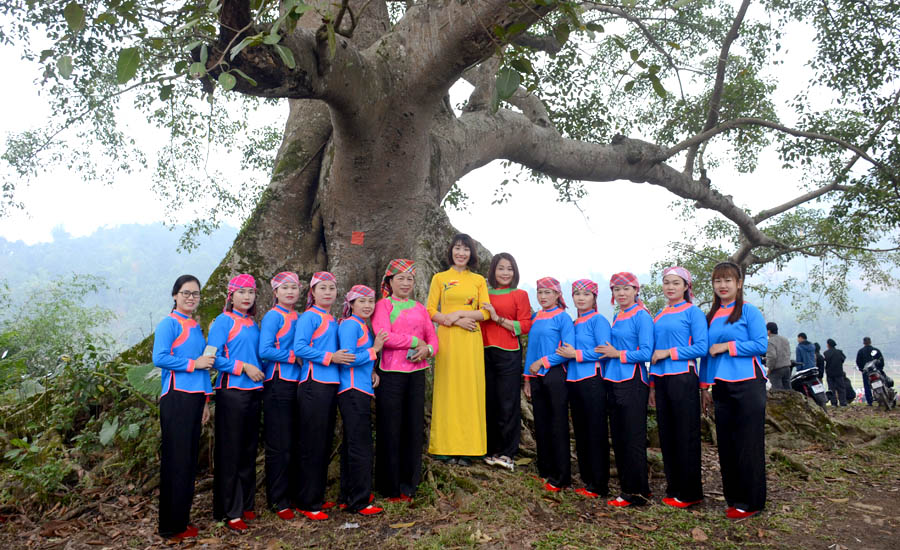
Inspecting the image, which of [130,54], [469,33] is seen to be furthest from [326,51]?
[130,54]

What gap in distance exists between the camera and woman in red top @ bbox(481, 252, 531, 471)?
5031mm

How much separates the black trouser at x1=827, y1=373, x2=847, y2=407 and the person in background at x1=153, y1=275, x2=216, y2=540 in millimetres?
12628

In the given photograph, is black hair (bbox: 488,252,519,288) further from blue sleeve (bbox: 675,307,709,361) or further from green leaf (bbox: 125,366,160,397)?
green leaf (bbox: 125,366,160,397)

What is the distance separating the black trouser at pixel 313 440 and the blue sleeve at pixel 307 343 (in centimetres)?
17

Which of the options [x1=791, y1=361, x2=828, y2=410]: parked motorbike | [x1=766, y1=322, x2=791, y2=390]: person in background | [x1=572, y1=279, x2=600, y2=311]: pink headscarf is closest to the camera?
[x1=572, y1=279, x2=600, y2=311]: pink headscarf

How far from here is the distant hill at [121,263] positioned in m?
73.4

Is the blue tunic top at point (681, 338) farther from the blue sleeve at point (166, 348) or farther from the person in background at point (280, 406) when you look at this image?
the blue sleeve at point (166, 348)

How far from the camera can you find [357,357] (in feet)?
14.0

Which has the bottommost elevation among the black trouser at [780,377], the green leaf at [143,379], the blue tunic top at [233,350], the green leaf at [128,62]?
the black trouser at [780,377]

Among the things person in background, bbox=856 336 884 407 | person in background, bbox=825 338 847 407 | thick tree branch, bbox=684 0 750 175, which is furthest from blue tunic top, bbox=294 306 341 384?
person in background, bbox=825 338 847 407

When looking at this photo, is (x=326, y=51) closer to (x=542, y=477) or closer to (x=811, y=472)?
(x=542, y=477)

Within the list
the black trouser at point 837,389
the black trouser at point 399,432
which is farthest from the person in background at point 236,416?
the black trouser at point 837,389

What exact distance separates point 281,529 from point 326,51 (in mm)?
3249

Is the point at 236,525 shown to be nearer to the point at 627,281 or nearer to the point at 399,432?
the point at 399,432
